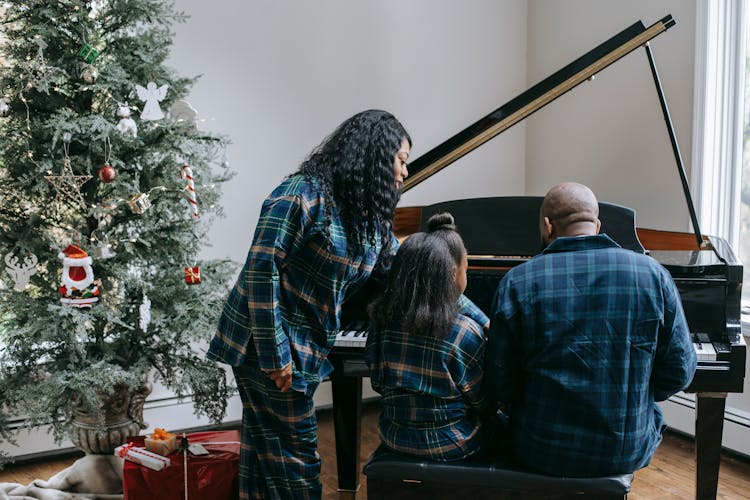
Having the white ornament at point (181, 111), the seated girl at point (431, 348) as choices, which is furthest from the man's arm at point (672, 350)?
the white ornament at point (181, 111)

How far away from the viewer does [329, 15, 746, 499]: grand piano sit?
226 centimetres

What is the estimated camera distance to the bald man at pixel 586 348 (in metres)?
1.71

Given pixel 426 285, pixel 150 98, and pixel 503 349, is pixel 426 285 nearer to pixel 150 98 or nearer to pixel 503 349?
pixel 503 349

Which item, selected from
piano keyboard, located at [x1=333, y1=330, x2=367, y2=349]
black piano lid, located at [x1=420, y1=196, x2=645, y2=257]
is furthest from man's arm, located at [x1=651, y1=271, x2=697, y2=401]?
piano keyboard, located at [x1=333, y1=330, x2=367, y2=349]

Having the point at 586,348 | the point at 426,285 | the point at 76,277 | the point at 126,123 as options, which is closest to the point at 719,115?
the point at 586,348

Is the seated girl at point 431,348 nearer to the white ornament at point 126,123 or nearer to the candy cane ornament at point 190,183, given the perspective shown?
the candy cane ornament at point 190,183

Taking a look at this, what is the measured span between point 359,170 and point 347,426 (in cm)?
98

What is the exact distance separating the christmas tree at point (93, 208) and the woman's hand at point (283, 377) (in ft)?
2.72

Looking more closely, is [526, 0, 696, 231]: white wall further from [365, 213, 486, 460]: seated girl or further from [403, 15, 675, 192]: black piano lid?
[365, 213, 486, 460]: seated girl

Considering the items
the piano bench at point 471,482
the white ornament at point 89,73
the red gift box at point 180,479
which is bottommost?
the red gift box at point 180,479

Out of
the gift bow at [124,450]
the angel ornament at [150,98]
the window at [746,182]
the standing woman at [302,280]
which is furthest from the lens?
the window at [746,182]

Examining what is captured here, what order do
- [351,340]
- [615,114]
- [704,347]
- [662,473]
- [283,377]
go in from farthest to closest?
1. [615,114]
2. [662,473]
3. [351,340]
4. [704,347]
5. [283,377]

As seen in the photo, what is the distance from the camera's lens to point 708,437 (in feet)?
7.46

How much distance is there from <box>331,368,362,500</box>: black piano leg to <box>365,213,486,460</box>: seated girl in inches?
20.9
